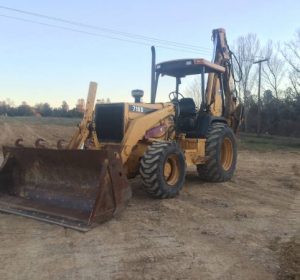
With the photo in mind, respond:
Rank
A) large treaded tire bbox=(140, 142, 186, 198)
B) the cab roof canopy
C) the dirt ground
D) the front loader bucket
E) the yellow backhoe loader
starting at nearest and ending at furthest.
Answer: the dirt ground < the front loader bucket < the yellow backhoe loader < large treaded tire bbox=(140, 142, 186, 198) < the cab roof canopy

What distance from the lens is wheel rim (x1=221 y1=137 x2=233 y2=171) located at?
1066cm

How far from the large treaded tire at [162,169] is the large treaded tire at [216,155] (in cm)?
147

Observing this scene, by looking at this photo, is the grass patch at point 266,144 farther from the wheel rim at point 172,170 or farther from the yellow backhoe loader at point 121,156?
the wheel rim at point 172,170

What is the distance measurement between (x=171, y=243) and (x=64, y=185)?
245cm

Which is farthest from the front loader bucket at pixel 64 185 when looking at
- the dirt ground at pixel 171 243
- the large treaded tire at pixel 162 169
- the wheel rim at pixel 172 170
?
the wheel rim at pixel 172 170

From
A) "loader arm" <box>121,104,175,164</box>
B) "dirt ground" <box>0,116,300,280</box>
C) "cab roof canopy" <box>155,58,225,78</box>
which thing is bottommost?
"dirt ground" <box>0,116,300,280</box>

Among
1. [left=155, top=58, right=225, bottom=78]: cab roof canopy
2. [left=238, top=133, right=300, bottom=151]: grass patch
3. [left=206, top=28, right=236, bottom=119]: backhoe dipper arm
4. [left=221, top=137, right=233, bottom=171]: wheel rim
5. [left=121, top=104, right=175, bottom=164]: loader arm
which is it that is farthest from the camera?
[left=238, top=133, right=300, bottom=151]: grass patch

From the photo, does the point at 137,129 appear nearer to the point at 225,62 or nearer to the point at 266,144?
the point at 225,62

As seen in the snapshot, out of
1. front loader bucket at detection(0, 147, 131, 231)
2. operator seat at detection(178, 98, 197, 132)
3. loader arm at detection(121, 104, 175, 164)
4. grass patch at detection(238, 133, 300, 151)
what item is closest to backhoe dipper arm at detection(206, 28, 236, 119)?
operator seat at detection(178, 98, 197, 132)

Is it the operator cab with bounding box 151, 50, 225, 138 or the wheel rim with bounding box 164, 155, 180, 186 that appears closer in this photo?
the wheel rim with bounding box 164, 155, 180, 186

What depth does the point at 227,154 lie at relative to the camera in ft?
35.4

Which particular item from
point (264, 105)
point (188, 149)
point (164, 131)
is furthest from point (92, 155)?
point (264, 105)

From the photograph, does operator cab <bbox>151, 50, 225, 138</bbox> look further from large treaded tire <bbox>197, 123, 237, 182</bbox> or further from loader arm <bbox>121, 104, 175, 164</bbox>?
loader arm <bbox>121, 104, 175, 164</bbox>

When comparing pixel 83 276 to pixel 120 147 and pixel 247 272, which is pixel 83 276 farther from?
pixel 120 147
